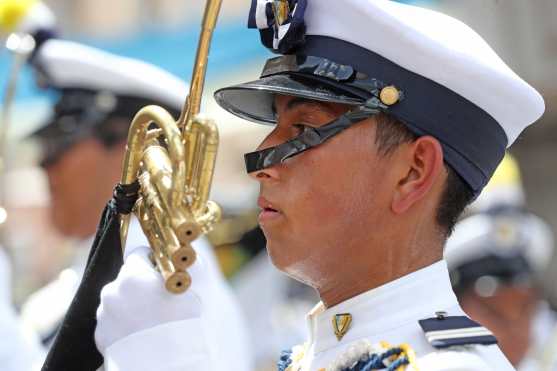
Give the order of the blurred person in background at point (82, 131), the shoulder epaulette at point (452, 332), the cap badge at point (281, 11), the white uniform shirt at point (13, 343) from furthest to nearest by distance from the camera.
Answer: the blurred person in background at point (82, 131) → the white uniform shirt at point (13, 343) → the cap badge at point (281, 11) → the shoulder epaulette at point (452, 332)

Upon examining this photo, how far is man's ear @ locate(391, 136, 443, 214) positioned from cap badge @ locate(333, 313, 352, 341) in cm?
24

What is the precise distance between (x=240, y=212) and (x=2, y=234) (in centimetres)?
266

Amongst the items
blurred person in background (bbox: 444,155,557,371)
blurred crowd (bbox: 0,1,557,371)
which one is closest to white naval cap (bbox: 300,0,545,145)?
blurred crowd (bbox: 0,1,557,371)

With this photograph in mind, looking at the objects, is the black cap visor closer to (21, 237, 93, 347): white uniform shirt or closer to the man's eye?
the man's eye

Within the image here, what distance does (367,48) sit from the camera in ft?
9.30

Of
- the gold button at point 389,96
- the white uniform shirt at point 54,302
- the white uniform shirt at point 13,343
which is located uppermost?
the gold button at point 389,96

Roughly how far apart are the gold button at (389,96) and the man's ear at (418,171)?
10 centimetres

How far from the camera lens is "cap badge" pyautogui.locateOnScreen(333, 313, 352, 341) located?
2777mm

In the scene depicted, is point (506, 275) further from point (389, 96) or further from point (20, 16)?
point (389, 96)

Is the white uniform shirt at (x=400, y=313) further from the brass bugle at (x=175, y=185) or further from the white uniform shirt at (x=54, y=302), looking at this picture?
the white uniform shirt at (x=54, y=302)

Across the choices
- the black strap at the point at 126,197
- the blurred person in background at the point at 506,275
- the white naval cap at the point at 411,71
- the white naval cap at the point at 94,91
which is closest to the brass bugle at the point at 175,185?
the black strap at the point at 126,197

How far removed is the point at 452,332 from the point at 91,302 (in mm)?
771

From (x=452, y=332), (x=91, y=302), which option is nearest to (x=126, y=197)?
(x=91, y=302)

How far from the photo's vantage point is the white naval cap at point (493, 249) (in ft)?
22.9
